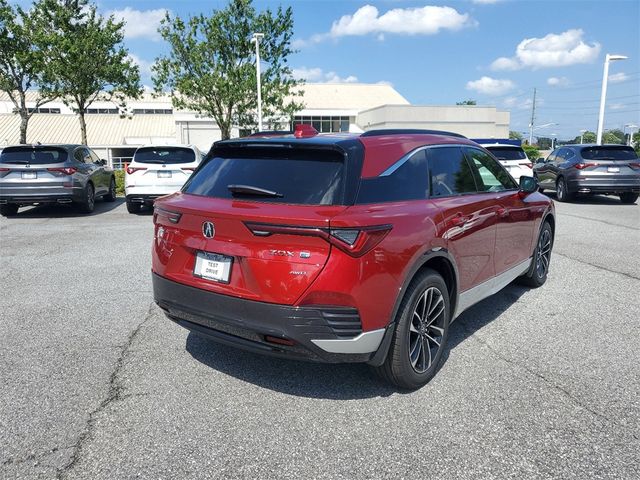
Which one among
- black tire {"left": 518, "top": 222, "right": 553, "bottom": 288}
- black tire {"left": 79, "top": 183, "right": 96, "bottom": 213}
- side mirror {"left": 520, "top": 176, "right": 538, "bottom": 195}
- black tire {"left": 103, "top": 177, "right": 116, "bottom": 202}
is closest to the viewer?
side mirror {"left": 520, "top": 176, "right": 538, "bottom": 195}

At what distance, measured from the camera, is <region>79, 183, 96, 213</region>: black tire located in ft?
39.3

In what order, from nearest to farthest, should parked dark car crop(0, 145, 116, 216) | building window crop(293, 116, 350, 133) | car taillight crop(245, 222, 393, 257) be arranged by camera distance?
car taillight crop(245, 222, 393, 257), parked dark car crop(0, 145, 116, 216), building window crop(293, 116, 350, 133)

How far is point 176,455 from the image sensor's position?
2.66 m

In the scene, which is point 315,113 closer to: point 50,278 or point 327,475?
point 50,278

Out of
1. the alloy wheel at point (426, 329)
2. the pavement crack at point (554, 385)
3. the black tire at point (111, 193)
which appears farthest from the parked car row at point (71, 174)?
the alloy wheel at point (426, 329)

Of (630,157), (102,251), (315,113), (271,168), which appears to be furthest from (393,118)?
(271,168)

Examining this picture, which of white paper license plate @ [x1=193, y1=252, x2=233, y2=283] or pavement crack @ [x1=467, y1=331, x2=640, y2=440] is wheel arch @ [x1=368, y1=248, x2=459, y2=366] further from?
white paper license plate @ [x1=193, y1=252, x2=233, y2=283]

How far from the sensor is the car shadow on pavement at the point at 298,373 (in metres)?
3.37

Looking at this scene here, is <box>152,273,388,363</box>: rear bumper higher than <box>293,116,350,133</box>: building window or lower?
lower

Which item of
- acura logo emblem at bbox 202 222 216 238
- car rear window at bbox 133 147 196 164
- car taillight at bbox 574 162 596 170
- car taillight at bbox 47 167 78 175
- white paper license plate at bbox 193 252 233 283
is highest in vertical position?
car rear window at bbox 133 147 196 164

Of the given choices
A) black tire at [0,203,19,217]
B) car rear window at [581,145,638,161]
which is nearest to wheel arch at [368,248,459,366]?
black tire at [0,203,19,217]

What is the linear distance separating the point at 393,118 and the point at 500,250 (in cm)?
5020

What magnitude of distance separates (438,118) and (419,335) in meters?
55.3

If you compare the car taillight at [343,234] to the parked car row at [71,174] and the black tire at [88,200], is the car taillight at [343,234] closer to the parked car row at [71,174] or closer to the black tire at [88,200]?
the parked car row at [71,174]
